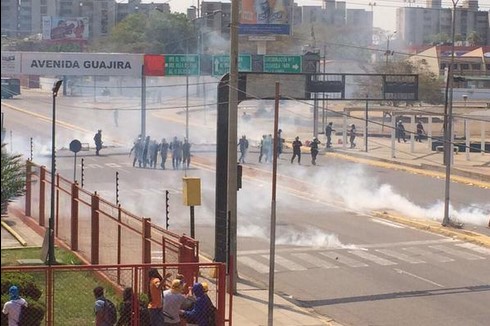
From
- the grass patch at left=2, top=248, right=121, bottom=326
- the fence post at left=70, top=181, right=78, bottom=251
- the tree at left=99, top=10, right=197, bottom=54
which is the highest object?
the tree at left=99, top=10, right=197, bottom=54

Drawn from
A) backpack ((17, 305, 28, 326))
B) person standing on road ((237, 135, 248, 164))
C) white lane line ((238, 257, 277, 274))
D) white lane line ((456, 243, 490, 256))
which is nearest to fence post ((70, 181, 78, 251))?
white lane line ((238, 257, 277, 274))

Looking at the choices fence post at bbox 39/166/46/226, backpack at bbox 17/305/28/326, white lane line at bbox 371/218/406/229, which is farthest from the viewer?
white lane line at bbox 371/218/406/229

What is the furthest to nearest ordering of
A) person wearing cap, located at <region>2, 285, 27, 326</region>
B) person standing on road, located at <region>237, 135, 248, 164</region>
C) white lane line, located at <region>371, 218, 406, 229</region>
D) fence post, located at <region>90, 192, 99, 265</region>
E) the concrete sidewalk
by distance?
person standing on road, located at <region>237, 135, 248, 164</region>, white lane line, located at <region>371, 218, 406, 229</region>, fence post, located at <region>90, 192, 99, 265</region>, the concrete sidewalk, person wearing cap, located at <region>2, 285, 27, 326</region>

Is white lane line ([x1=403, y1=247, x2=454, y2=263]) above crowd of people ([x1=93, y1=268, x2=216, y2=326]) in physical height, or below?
below

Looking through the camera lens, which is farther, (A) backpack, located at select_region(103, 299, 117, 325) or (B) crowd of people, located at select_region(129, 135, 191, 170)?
(B) crowd of people, located at select_region(129, 135, 191, 170)

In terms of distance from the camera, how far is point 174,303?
564 inches

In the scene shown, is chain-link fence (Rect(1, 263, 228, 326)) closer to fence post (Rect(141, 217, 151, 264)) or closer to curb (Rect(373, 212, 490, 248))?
fence post (Rect(141, 217, 151, 264))

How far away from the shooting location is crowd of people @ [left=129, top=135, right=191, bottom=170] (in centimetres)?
4975

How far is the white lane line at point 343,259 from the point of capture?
25.2 metres

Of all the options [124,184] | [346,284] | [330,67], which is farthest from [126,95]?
[346,284]

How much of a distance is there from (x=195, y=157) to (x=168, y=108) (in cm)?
3757

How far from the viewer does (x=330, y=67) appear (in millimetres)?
110375

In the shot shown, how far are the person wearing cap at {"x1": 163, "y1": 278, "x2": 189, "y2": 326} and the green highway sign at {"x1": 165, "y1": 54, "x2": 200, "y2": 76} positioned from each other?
4735 cm

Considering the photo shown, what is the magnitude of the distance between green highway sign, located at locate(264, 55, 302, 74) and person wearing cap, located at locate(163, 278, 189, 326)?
48022 mm
